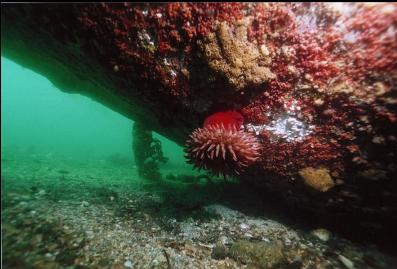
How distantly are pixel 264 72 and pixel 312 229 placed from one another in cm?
373

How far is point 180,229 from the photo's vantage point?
16.8 ft

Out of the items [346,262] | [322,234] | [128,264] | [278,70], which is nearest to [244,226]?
[322,234]

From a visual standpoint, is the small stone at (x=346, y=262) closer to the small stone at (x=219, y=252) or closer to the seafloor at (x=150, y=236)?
the seafloor at (x=150, y=236)

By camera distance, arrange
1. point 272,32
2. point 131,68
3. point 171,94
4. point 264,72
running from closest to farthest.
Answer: point 272,32 < point 264,72 < point 131,68 < point 171,94

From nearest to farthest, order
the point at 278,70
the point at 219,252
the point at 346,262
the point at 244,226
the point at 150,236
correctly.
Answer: the point at 278,70 → the point at 219,252 → the point at 346,262 → the point at 150,236 → the point at 244,226

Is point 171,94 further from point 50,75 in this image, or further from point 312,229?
point 50,75

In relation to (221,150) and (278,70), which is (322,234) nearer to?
(221,150)

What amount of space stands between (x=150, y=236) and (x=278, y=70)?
354 centimetres

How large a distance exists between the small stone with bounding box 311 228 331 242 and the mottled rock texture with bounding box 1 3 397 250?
594 mm

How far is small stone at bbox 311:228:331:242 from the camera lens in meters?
5.23

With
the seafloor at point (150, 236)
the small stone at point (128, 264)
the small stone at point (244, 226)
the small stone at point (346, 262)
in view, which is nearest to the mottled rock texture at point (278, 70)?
the small stone at point (346, 262)

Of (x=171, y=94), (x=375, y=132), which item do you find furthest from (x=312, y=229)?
(x=171, y=94)

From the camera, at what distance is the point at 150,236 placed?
182 inches

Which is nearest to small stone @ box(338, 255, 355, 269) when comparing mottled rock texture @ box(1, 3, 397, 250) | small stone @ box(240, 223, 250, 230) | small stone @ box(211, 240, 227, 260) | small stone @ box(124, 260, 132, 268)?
mottled rock texture @ box(1, 3, 397, 250)
